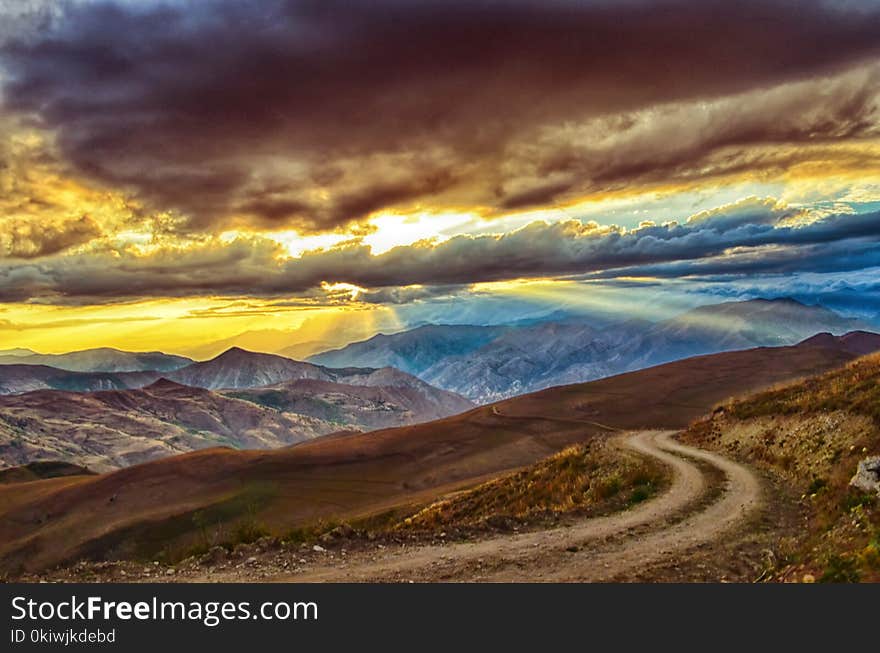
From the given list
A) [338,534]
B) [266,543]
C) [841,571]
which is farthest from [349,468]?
[841,571]

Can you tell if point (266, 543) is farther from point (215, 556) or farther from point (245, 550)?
point (215, 556)

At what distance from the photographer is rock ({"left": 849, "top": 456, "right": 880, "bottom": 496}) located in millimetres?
16538

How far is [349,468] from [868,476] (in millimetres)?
104378

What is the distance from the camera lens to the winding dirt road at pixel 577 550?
45.8 feet

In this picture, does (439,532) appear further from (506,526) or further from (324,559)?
(324,559)

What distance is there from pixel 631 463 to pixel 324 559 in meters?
21.0

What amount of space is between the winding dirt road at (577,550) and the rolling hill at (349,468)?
66.1 meters

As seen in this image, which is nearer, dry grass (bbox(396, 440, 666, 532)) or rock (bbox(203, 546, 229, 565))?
rock (bbox(203, 546, 229, 565))

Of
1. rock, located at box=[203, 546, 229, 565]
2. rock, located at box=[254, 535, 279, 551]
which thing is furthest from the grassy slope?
rock, located at box=[203, 546, 229, 565]

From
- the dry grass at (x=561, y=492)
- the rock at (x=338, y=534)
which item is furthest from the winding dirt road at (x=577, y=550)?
the rock at (x=338, y=534)

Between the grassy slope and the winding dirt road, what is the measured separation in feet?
8.60

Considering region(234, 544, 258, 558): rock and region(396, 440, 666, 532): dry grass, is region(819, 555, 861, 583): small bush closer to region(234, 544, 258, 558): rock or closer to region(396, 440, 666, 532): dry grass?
region(396, 440, 666, 532): dry grass

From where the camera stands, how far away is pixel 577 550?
15648 millimetres

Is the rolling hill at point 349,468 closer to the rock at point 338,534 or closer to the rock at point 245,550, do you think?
the rock at point 338,534
